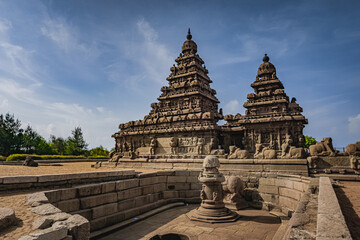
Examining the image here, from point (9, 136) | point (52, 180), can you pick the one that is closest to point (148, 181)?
point (52, 180)

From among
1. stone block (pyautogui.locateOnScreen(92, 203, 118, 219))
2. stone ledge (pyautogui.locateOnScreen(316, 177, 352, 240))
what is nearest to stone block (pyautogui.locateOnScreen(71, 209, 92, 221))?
stone block (pyautogui.locateOnScreen(92, 203, 118, 219))

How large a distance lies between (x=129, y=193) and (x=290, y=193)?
6611 mm

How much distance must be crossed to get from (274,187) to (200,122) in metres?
13.0

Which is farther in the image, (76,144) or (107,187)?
(76,144)

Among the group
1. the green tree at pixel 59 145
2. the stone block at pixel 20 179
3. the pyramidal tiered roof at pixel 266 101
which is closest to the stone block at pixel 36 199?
the stone block at pixel 20 179

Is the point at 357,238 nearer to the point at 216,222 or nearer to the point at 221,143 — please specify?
the point at 216,222

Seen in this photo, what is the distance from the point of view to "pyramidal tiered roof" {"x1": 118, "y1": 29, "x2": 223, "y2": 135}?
24.0m

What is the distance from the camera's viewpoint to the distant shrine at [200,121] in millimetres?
21344

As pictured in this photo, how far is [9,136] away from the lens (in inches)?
1433

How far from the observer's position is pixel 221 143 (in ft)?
78.9

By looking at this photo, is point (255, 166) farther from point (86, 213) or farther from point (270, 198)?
point (86, 213)

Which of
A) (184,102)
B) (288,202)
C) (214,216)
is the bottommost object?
(214,216)

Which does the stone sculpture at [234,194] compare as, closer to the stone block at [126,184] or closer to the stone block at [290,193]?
the stone block at [290,193]

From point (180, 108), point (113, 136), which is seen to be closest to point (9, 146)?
point (113, 136)
